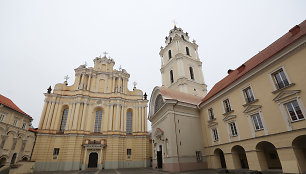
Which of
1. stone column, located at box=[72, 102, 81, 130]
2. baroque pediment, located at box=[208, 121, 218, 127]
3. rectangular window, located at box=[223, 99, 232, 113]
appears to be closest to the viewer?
rectangular window, located at box=[223, 99, 232, 113]

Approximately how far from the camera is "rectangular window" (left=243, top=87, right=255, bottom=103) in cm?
1318

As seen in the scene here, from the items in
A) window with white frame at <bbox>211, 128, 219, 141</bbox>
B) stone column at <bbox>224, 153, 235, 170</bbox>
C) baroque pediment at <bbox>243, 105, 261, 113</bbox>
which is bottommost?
stone column at <bbox>224, 153, 235, 170</bbox>

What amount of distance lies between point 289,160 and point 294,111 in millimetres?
3209

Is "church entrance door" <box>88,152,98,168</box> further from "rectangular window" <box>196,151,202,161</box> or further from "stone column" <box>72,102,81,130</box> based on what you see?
"rectangular window" <box>196,151,202,161</box>

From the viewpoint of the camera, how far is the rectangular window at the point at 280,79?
10723 millimetres

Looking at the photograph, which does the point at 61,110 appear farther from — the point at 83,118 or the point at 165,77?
the point at 165,77

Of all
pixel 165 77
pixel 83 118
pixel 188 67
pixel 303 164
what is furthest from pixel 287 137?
pixel 83 118

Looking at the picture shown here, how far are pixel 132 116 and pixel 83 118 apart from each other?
9.37m


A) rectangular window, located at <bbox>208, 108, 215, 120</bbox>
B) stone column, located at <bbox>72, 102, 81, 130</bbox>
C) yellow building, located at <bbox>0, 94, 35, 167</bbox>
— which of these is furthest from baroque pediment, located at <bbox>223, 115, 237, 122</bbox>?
yellow building, located at <bbox>0, 94, 35, 167</bbox>

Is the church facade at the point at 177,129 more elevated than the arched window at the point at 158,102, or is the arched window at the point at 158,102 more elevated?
the arched window at the point at 158,102

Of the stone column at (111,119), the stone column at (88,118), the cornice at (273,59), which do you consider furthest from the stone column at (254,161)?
the stone column at (88,118)

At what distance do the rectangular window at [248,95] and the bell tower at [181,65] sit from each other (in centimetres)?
1396

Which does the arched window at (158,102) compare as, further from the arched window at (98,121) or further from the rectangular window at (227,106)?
the arched window at (98,121)

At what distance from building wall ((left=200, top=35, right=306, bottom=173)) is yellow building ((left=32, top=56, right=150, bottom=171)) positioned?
1651 centimetres
